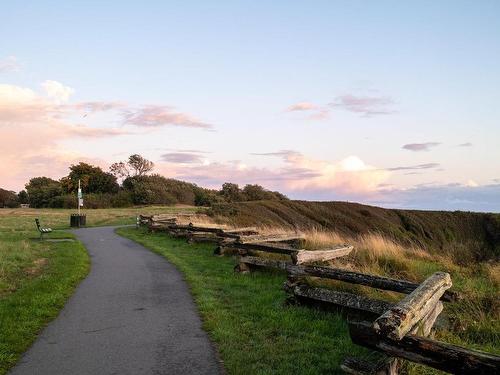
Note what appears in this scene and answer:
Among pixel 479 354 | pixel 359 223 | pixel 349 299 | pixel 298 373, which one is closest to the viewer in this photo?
pixel 479 354

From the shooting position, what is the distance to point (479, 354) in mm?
4020

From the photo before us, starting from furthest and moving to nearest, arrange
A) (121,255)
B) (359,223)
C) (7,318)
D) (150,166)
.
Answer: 1. (150,166)
2. (359,223)
3. (121,255)
4. (7,318)

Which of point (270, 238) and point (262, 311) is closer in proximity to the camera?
point (262, 311)

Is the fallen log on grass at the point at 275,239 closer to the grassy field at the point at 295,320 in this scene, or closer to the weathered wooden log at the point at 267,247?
the weathered wooden log at the point at 267,247

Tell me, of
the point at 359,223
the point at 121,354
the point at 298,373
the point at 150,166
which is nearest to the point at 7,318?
the point at 121,354

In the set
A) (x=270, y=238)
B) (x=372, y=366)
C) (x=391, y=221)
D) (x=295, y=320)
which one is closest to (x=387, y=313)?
(x=372, y=366)

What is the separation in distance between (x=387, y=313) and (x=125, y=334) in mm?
4741

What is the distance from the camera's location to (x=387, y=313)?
472 centimetres

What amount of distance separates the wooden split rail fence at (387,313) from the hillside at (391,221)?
102 feet

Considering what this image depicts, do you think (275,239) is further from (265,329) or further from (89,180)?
(89,180)

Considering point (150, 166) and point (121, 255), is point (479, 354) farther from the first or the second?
point (150, 166)

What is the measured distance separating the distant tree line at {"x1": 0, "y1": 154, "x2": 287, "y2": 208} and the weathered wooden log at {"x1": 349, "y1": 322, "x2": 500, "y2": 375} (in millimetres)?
60674

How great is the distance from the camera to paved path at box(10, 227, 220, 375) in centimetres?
617

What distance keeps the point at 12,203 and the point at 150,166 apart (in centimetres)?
2830
